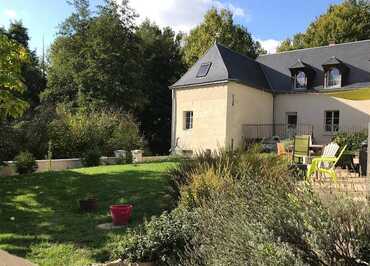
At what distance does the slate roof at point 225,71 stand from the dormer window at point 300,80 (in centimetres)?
175

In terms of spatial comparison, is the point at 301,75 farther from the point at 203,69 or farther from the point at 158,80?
the point at 158,80

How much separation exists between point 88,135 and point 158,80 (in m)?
17.5

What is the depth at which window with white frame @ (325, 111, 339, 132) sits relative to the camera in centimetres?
2384

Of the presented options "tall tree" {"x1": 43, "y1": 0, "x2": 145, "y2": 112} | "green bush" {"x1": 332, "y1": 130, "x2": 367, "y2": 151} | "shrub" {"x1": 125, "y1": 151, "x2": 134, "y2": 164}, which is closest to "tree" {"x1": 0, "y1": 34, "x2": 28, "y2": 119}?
→ "shrub" {"x1": 125, "y1": 151, "x2": 134, "y2": 164}

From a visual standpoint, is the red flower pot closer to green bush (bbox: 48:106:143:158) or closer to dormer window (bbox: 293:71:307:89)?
green bush (bbox: 48:106:143:158)

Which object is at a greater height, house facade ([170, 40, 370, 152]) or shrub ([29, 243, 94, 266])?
house facade ([170, 40, 370, 152])

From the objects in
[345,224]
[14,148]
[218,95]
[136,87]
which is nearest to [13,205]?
[345,224]

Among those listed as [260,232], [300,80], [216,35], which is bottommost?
[260,232]

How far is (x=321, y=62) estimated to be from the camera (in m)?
25.7

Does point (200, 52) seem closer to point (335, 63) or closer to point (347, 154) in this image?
point (335, 63)

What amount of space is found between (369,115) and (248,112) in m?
6.47

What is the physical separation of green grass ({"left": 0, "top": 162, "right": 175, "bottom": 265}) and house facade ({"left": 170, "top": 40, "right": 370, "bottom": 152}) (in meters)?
12.1

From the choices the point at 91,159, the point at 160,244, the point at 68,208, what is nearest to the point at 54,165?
the point at 91,159

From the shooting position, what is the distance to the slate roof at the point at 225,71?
23.2 meters
